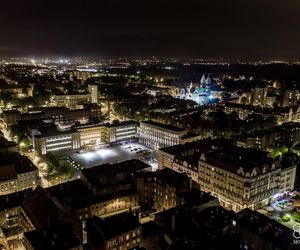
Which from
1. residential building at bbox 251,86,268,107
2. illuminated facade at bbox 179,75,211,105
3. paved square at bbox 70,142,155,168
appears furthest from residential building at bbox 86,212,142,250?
residential building at bbox 251,86,268,107

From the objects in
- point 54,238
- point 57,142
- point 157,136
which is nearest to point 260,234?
point 54,238

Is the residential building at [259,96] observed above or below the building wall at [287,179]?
above

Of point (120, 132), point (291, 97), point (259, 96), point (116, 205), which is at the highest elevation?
point (291, 97)

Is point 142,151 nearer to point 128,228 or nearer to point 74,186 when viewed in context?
point 74,186

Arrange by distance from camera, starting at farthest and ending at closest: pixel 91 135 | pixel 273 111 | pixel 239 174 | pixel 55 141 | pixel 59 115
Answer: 1. pixel 273 111
2. pixel 59 115
3. pixel 91 135
4. pixel 55 141
5. pixel 239 174

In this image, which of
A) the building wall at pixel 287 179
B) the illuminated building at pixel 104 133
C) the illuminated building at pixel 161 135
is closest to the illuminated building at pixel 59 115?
the illuminated building at pixel 104 133

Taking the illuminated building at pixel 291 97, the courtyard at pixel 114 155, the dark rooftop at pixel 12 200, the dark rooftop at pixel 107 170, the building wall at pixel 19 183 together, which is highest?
the illuminated building at pixel 291 97

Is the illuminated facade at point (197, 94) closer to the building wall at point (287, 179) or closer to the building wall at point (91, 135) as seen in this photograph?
the building wall at point (91, 135)

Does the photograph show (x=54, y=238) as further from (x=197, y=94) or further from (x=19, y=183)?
(x=197, y=94)

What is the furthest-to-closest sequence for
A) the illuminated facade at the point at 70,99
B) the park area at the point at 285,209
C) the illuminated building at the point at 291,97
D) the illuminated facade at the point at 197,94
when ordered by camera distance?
the illuminated facade at the point at 197,94 → the illuminated building at the point at 291,97 → the illuminated facade at the point at 70,99 → the park area at the point at 285,209

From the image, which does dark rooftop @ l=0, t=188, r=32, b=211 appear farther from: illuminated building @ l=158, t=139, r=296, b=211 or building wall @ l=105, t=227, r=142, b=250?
illuminated building @ l=158, t=139, r=296, b=211

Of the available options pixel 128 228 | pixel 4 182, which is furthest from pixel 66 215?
pixel 4 182
